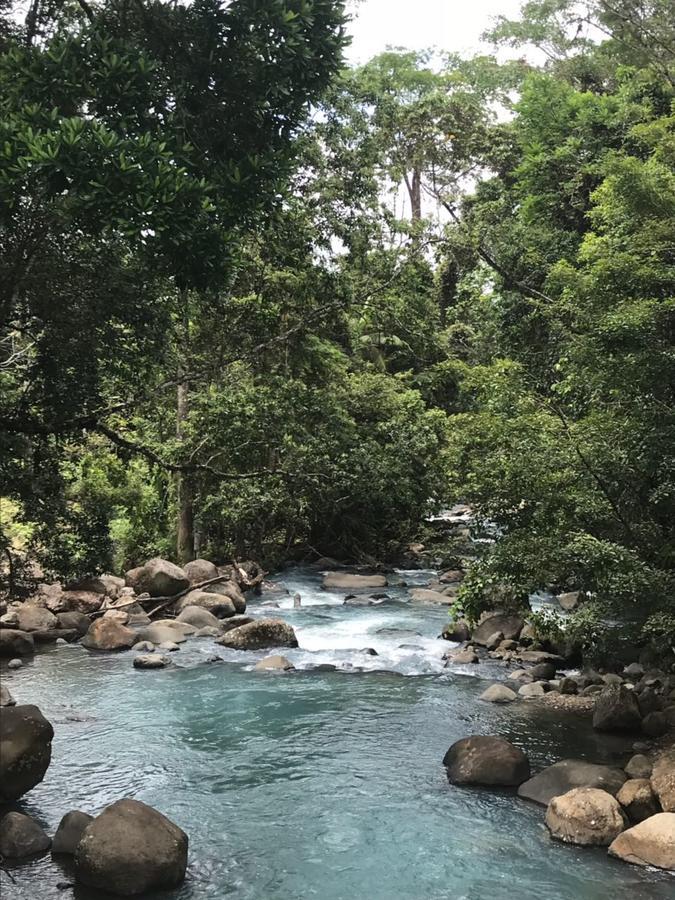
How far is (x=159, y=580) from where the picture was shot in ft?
51.0

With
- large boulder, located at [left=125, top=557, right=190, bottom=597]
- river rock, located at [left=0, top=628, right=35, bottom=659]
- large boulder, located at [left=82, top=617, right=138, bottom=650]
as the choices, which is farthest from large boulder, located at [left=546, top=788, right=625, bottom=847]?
large boulder, located at [left=125, top=557, right=190, bottom=597]

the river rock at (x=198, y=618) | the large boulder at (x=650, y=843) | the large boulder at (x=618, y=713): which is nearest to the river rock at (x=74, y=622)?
the river rock at (x=198, y=618)

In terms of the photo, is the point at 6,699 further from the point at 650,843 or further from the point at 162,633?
the point at 650,843

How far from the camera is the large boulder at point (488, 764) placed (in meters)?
7.29

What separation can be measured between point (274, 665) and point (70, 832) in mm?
5653

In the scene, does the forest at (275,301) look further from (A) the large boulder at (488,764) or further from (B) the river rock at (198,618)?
(B) the river rock at (198,618)

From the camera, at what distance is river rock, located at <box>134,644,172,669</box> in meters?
11.5

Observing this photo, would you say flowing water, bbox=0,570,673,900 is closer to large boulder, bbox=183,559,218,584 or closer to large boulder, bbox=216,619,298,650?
large boulder, bbox=216,619,298,650

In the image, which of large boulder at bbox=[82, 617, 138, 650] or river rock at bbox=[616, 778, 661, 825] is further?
large boulder at bbox=[82, 617, 138, 650]

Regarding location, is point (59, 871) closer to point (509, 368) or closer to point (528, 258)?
point (509, 368)

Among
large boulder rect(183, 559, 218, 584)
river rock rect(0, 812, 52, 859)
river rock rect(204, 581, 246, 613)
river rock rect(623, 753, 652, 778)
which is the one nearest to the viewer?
river rock rect(0, 812, 52, 859)

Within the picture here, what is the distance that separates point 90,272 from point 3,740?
159 inches

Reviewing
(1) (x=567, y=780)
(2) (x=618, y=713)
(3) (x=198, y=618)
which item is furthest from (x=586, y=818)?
(3) (x=198, y=618)

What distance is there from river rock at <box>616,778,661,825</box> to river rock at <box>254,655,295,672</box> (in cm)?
583
